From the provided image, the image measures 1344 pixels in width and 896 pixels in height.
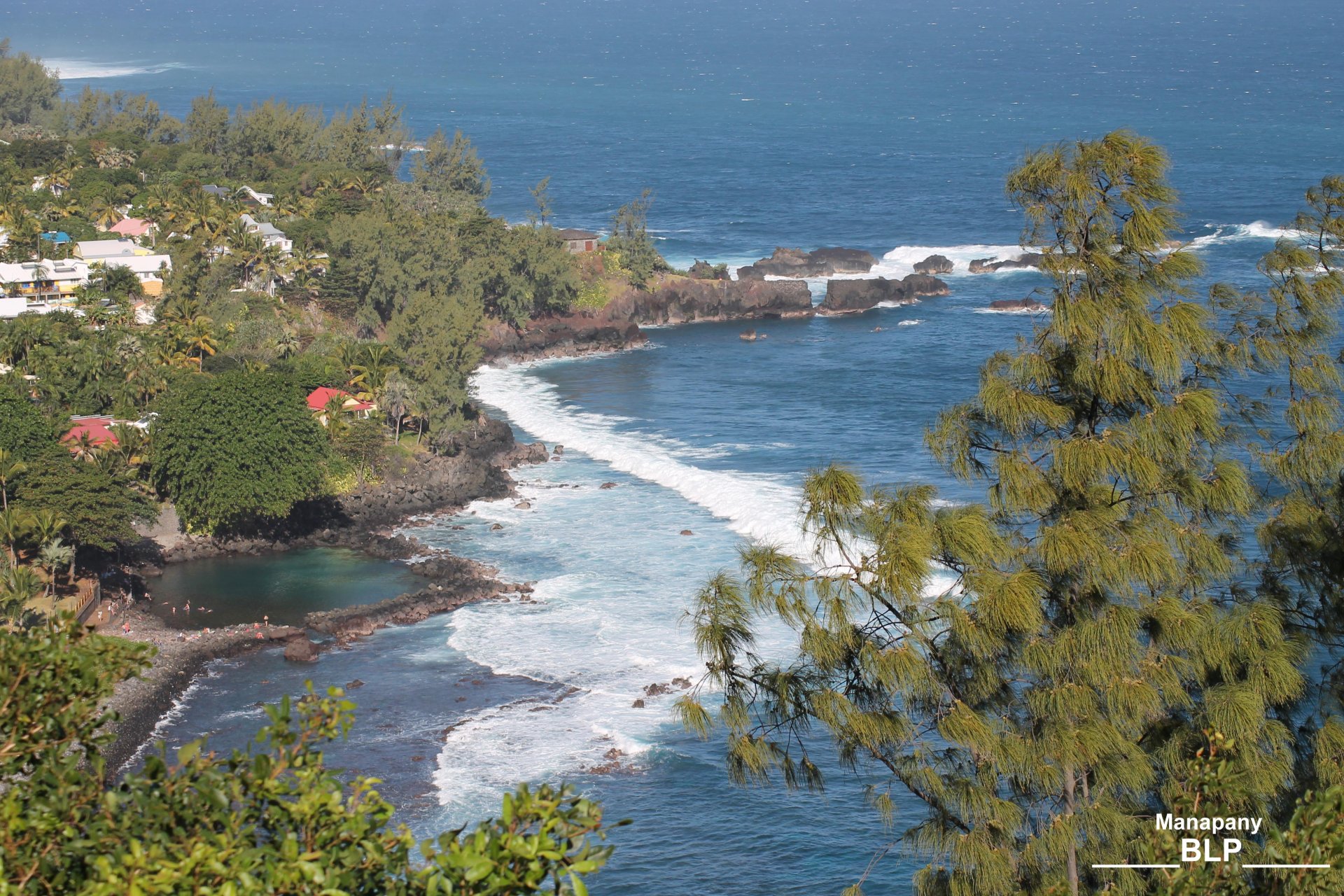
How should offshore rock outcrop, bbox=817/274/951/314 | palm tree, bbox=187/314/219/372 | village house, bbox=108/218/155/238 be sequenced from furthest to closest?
offshore rock outcrop, bbox=817/274/951/314 → village house, bbox=108/218/155/238 → palm tree, bbox=187/314/219/372

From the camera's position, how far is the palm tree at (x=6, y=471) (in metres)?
49.7

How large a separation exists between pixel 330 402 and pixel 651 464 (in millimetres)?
14751

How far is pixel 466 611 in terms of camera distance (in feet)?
166

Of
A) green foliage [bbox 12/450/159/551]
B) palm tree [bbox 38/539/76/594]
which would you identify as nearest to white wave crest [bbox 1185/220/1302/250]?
green foliage [bbox 12/450/159/551]

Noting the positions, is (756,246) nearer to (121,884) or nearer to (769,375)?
(769,375)

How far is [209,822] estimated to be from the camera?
10844 mm

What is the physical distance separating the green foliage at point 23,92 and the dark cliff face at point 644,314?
89.3 m

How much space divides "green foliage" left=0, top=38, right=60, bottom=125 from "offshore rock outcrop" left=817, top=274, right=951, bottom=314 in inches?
3870

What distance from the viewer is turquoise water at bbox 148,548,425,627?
50.6 meters

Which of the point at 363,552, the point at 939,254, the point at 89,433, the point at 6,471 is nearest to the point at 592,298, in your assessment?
the point at 939,254

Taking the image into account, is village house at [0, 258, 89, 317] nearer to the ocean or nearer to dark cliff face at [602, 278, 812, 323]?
the ocean

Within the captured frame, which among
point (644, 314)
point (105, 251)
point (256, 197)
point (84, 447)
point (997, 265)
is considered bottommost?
point (84, 447)

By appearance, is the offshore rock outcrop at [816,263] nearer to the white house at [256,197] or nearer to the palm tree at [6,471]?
the white house at [256,197]

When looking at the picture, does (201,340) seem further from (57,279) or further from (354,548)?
(354,548)
